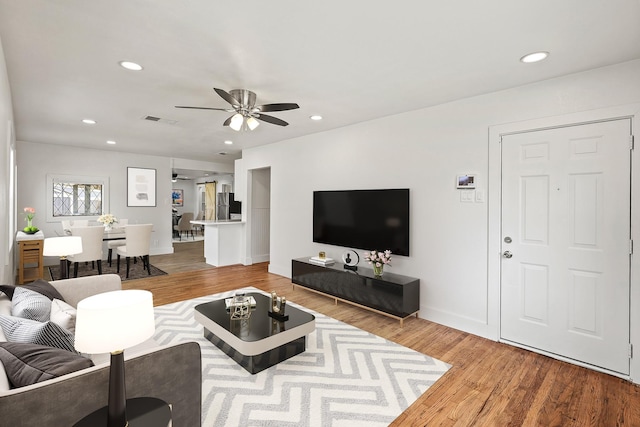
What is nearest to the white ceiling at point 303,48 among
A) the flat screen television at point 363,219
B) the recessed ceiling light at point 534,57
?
the recessed ceiling light at point 534,57

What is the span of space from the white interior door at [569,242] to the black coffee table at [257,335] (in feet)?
6.93

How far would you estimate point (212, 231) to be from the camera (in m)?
6.55

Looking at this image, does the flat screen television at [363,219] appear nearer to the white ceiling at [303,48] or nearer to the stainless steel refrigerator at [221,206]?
the white ceiling at [303,48]

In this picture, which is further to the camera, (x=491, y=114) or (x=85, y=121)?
(x=85, y=121)

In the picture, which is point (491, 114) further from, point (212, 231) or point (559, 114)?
point (212, 231)

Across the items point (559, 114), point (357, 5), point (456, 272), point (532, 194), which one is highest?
point (357, 5)

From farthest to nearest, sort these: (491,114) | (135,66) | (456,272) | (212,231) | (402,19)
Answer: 1. (212,231)
2. (456,272)
3. (491,114)
4. (135,66)
5. (402,19)

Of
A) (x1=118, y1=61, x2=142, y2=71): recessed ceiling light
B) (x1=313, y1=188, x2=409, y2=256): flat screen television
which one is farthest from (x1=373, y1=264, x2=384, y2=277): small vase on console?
(x1=118, y1=61, x2=142, y2=71): recessed ceiling light

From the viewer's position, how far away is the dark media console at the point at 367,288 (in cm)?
352

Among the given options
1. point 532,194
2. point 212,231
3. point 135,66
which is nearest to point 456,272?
point 532,194

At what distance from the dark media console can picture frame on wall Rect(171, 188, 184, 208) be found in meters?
11.0

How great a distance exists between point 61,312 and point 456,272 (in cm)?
350

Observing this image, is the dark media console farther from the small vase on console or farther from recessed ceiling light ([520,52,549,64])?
recessed ceiling light ([520,52,549,64])

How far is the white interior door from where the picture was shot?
8.32 feet
